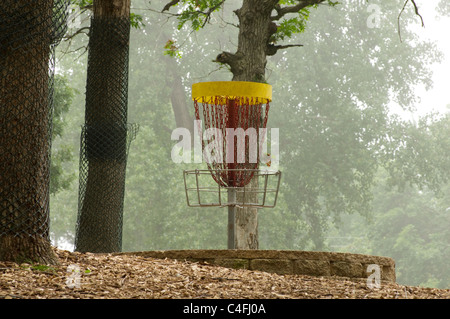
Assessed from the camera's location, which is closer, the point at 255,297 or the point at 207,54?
the point at 255,297

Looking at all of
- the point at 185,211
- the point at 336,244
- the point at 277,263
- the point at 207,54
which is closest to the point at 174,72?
the point at 207,54

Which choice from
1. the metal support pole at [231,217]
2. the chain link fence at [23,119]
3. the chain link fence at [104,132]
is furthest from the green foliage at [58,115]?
the chain link fence at [23,119]

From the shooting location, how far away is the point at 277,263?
494 cm

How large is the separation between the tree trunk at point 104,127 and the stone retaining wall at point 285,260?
170 cm

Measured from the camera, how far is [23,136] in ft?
13.5

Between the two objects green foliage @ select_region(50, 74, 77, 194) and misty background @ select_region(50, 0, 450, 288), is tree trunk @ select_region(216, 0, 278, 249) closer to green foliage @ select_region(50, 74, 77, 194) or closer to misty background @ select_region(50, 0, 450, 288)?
green foliage @ select_region(50, 74, 77, 194)

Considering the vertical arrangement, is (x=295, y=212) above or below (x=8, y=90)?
below

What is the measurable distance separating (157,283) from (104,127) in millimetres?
3218

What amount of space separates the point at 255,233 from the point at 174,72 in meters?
16.9

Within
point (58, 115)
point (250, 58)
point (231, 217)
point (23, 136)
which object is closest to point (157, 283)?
point (23, 136)

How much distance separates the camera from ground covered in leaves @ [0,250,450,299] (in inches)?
134

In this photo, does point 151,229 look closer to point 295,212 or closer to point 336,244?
point 295,212

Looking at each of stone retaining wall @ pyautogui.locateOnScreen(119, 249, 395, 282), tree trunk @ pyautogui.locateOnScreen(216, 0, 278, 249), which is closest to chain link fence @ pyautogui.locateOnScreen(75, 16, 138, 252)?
tree trunk @ pyautogui.locateOnScreen(216, 0, 278, 249)

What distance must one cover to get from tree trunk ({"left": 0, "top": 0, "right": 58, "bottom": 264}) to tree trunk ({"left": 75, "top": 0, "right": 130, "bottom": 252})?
2.24 meters
